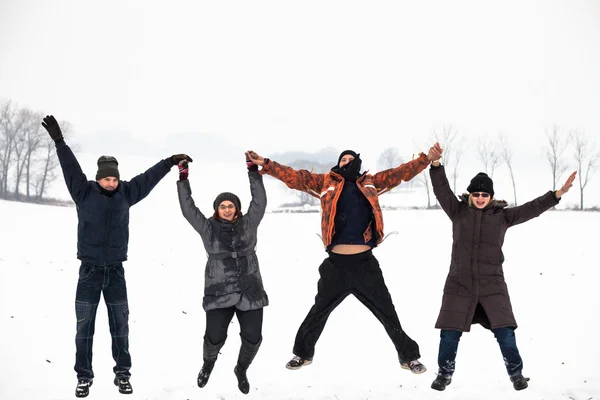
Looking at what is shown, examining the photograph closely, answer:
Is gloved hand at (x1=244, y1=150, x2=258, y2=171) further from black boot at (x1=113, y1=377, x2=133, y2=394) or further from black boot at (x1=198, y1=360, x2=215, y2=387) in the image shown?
black boot at (x1=113, y1=377, x2=133, y2=394)

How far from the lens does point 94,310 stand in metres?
6.49

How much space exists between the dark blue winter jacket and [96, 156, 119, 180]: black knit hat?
14cm

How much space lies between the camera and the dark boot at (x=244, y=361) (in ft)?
21.5

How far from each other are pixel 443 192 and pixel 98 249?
4.22 metres

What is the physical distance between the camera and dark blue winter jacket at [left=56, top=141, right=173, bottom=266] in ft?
20.8

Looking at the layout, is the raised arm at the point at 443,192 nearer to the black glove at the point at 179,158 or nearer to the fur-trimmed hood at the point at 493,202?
the fur-trimmed hood at the point at 493,202

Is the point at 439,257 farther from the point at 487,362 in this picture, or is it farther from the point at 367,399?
the point at 367,399

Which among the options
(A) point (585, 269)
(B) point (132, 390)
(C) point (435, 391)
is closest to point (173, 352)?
(B) point (132, 390)

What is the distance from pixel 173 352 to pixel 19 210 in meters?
24.8

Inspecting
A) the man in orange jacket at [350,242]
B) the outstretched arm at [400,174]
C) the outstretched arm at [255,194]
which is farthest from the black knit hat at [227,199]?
the outstretched arm at [400,174]

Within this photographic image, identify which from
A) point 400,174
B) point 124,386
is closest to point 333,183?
point 400,174

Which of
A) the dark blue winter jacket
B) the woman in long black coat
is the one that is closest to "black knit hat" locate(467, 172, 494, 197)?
the woman in long black coat

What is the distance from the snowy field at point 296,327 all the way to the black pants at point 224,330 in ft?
2.02

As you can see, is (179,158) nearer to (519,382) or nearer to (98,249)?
(98,249)
